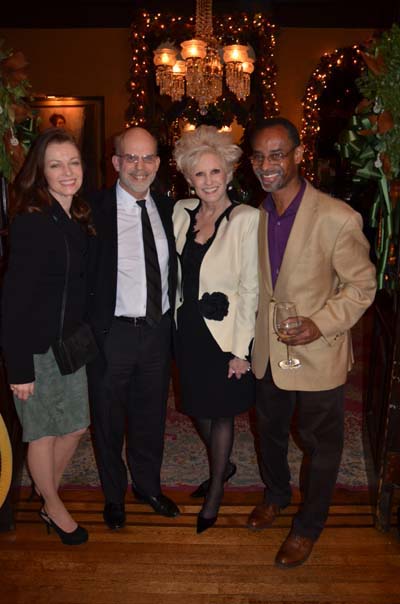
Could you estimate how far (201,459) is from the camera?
341 centimetres

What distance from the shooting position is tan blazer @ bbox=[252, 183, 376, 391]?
211 centimetres

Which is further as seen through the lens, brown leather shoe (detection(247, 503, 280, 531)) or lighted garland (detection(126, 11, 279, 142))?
lighted garland (detection(126, 11, 279, 142))

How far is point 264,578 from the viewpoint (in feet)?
7.64

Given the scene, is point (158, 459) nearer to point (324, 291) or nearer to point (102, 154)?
point (324, 291)

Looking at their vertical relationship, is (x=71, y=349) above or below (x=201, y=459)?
above

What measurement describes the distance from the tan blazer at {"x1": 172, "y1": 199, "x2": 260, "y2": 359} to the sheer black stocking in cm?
38

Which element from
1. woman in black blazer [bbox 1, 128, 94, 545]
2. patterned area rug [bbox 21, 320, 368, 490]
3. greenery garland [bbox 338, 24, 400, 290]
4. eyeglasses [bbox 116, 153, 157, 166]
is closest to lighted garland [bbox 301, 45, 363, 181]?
patterned area rug [bbox 21, 320, 368, 490]

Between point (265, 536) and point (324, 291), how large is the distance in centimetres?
122

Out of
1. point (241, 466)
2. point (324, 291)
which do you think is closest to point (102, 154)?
point (241, 466)

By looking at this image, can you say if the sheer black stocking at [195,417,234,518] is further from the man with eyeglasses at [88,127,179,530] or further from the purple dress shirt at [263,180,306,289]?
the purple dress shirt at [263,180,306,289]

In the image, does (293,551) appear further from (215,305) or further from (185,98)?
(185,98)

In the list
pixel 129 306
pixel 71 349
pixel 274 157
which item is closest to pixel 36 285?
pixel 71 349

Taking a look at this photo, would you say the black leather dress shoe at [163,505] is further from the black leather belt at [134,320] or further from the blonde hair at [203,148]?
the blonde hair at [203,148]

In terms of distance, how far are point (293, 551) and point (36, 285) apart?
1562 millimetres
